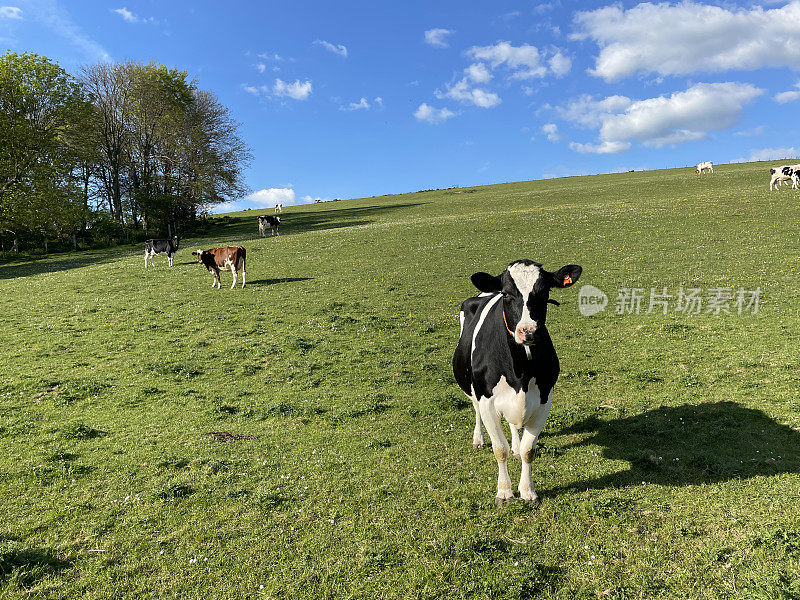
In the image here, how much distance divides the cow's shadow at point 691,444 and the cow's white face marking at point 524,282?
2.91 metres

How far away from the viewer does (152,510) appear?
21.9 ft

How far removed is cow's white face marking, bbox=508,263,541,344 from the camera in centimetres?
566

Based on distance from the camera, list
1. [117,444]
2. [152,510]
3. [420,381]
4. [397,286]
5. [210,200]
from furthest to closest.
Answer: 1. [210,200]
2. [397,286]
3. [420,381]
4. [117,444]
5. [152,510]

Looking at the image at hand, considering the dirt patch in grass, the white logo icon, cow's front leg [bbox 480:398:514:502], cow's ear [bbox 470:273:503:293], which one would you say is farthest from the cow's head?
the white logo icon

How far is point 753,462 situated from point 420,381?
7.06 meters

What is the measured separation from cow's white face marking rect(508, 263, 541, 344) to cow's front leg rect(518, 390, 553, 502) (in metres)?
1.40

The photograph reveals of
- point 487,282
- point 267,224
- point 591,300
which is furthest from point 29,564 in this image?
point 267,224

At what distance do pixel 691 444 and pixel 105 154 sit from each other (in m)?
66.7

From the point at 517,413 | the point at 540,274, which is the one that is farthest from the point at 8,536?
the point at 540,274

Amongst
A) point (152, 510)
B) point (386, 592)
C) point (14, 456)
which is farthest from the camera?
point (14, 456)

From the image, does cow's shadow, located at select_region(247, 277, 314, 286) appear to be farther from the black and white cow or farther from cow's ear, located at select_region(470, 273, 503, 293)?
cow's ear, located at select_region(470, 273, 503, 293)

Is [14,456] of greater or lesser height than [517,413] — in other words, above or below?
below

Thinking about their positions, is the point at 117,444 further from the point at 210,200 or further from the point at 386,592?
the point at 210,200

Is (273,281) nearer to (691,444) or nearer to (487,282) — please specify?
(487,282)
